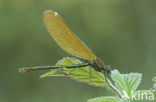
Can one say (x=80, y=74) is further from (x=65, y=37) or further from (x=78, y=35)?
(x=78, y=35)

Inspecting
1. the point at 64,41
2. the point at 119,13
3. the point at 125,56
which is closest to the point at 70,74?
the point at 64,41

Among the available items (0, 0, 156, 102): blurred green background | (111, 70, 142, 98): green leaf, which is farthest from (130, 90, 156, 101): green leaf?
(0, 0, 156, 102): blurred green background

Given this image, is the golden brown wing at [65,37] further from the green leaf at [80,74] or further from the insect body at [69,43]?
the green leaf at [80,74]

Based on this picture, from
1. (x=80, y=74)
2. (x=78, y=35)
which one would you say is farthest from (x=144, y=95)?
(x=78, y=35)

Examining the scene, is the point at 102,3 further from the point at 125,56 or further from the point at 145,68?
the point at 145,68

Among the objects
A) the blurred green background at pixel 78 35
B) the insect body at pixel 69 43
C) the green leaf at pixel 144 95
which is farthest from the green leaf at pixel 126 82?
the blurred green background at pixel 78 35

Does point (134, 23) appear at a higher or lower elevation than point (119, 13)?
lower
